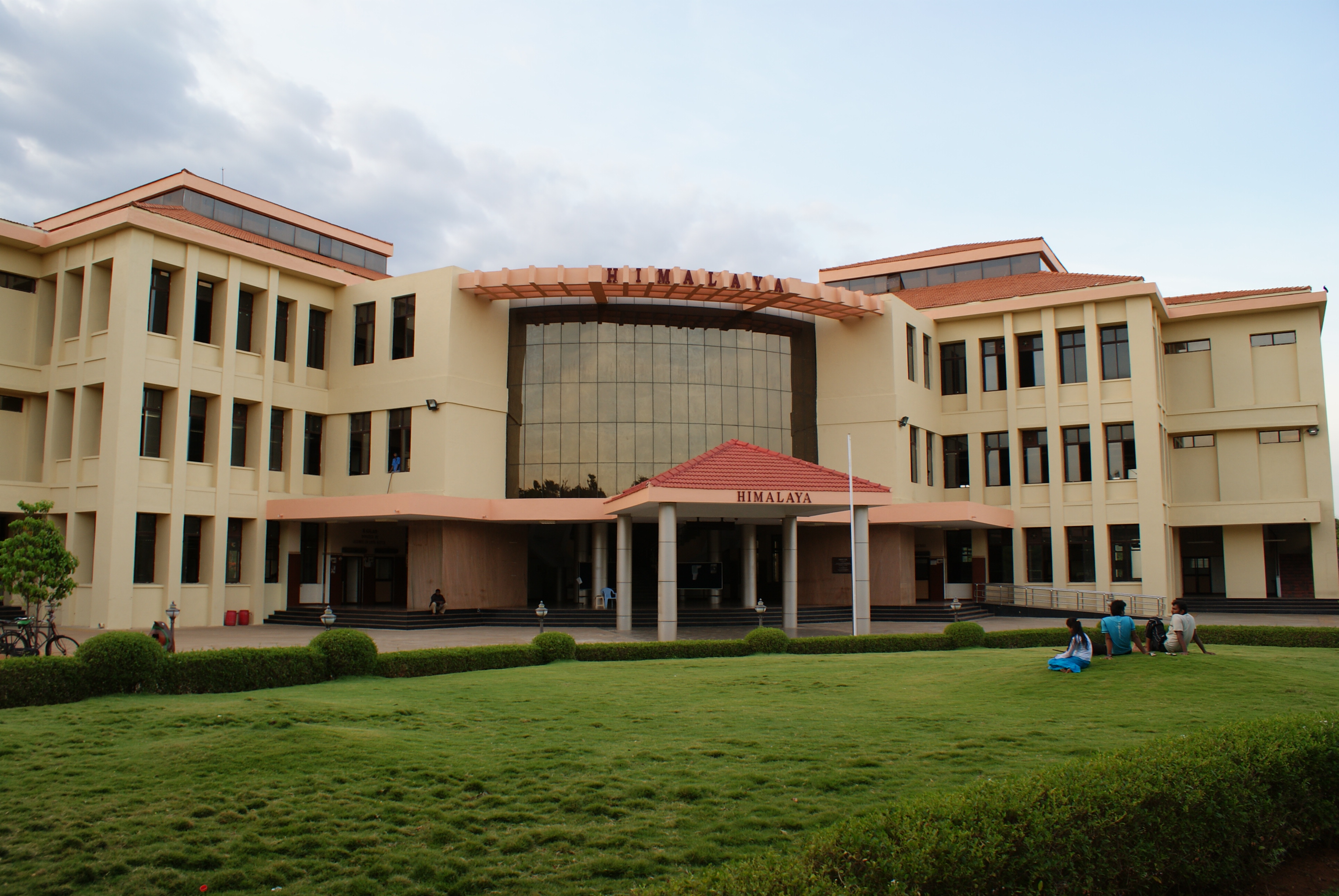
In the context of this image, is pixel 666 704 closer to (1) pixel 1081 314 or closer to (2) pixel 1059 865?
(2) pixel 1059 865

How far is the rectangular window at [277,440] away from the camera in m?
32.7

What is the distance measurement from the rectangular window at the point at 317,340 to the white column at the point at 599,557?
11.8 m

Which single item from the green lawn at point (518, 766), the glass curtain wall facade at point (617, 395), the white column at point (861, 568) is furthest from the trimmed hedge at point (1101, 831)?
the glass curtain wall facade at point (617, 395)

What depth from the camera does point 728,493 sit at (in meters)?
23.7

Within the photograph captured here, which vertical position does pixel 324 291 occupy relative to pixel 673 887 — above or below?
above

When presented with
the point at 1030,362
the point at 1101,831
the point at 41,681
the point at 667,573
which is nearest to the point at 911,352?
the point at 1030,362

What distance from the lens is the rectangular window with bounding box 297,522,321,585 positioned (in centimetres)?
3322

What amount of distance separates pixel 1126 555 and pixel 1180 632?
72.4 feet

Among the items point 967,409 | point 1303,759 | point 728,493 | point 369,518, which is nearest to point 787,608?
point 728,493

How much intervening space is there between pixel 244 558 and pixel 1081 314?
103ft

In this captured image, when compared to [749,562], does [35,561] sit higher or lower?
higher

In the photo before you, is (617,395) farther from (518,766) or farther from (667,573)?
(518,766)

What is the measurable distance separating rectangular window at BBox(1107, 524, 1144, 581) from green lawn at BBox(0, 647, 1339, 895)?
72.5 feet

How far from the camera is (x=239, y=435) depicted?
31828mm
